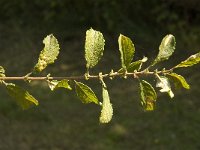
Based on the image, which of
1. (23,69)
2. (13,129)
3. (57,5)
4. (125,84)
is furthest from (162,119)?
(57,5)

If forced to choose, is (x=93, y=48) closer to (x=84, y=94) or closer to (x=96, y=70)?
(x=84, y=94)

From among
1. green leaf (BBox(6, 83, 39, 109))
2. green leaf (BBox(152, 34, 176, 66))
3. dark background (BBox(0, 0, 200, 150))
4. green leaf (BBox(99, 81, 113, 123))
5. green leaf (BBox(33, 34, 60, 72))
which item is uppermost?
dark background (BBox(0, 0, 200, 150))

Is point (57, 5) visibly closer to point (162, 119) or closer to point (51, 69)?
point (51, 69)

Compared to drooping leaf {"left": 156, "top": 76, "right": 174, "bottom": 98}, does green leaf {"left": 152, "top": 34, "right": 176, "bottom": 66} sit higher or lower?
higher

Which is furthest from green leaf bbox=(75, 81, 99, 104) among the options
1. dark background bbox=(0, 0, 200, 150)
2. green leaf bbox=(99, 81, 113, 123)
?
dark background bbox=(0, 0, 200, 150)

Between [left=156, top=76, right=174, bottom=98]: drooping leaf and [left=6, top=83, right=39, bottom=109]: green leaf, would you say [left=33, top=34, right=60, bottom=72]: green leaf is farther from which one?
[left=156, top=76, right=174, bottom=98]: drooping leaf

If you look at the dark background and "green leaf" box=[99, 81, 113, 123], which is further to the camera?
the dark background

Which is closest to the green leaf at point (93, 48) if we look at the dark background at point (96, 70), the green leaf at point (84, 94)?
the green leaf at point (84, 94)

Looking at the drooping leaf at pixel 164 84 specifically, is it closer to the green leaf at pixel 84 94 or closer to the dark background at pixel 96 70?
the green leaf at pixel 84 94
